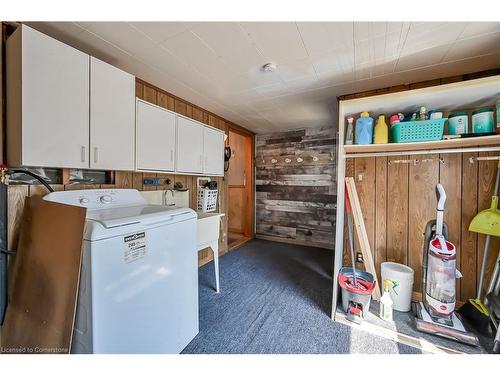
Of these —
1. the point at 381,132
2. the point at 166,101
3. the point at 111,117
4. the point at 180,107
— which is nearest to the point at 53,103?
the point at 111,117

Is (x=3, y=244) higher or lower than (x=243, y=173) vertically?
lower

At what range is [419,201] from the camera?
192cm

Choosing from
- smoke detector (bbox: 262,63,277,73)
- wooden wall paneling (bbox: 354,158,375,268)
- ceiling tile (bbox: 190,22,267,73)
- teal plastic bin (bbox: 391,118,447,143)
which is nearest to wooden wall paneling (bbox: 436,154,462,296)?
teal plastic bin (bbox: 391,118,447,143)

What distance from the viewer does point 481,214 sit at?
63.6 inches

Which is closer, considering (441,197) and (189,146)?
(441,197)

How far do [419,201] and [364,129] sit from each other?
92 cm

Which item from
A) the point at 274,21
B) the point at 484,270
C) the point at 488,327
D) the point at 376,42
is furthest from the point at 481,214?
the point at 274,21

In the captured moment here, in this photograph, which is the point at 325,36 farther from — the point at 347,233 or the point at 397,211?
the point at 347,233

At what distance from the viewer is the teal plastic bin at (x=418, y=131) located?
5.11ft

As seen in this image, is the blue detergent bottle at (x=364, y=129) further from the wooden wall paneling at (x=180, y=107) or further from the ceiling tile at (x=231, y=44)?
the wooden wall paneling at (x=180, y=107)

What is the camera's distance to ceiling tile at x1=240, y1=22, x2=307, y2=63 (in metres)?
1.22

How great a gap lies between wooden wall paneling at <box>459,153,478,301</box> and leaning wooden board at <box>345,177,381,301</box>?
0.70 m

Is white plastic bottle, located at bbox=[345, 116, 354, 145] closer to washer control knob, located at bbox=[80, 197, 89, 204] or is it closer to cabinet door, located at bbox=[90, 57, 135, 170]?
cabinet door, located at bbox=[90, 57, 135, 170]
